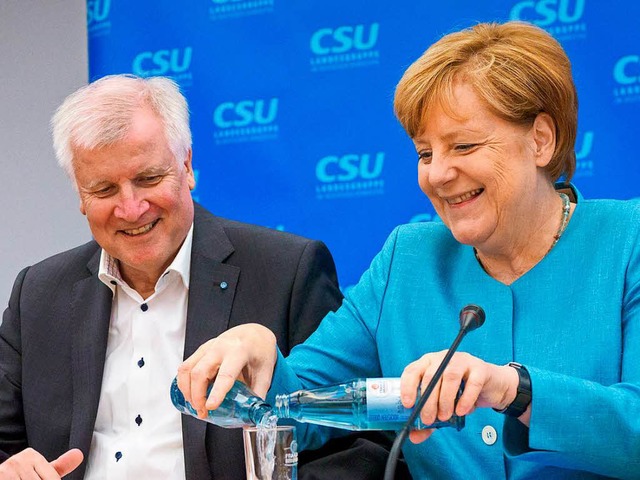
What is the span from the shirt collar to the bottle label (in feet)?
3.22

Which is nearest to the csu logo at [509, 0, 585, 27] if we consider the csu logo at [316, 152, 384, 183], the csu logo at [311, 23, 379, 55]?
the csu logo at [311, 23, 379, 55]

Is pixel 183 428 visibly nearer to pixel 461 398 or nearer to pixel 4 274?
pixel 461 398

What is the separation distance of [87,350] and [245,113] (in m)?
1.31

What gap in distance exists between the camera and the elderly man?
243 cm

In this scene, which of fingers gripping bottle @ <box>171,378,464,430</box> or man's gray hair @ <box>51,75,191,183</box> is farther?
man's gray hair @ <box>51,75,191,183</box>

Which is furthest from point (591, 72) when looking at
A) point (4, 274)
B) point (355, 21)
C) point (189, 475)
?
point (4, 274)

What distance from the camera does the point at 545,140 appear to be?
2020mm

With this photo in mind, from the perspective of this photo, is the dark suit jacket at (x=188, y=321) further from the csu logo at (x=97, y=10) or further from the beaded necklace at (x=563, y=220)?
the csu logo at (x=97, y=10)

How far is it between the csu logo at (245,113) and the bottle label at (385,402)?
199 cm

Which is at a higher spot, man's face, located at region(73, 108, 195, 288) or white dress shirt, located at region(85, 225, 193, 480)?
man's face, located at region(73, 108, 195, 288)

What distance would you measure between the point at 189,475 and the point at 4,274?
202cm

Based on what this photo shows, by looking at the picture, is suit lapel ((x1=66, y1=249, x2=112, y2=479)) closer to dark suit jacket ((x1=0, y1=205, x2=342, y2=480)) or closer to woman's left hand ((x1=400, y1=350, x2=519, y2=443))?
dark suit jacket ((x1=0, y1=205, x2=342, y2=480))

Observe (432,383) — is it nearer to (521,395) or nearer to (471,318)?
(471,318)

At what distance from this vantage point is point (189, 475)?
91.5 inches
